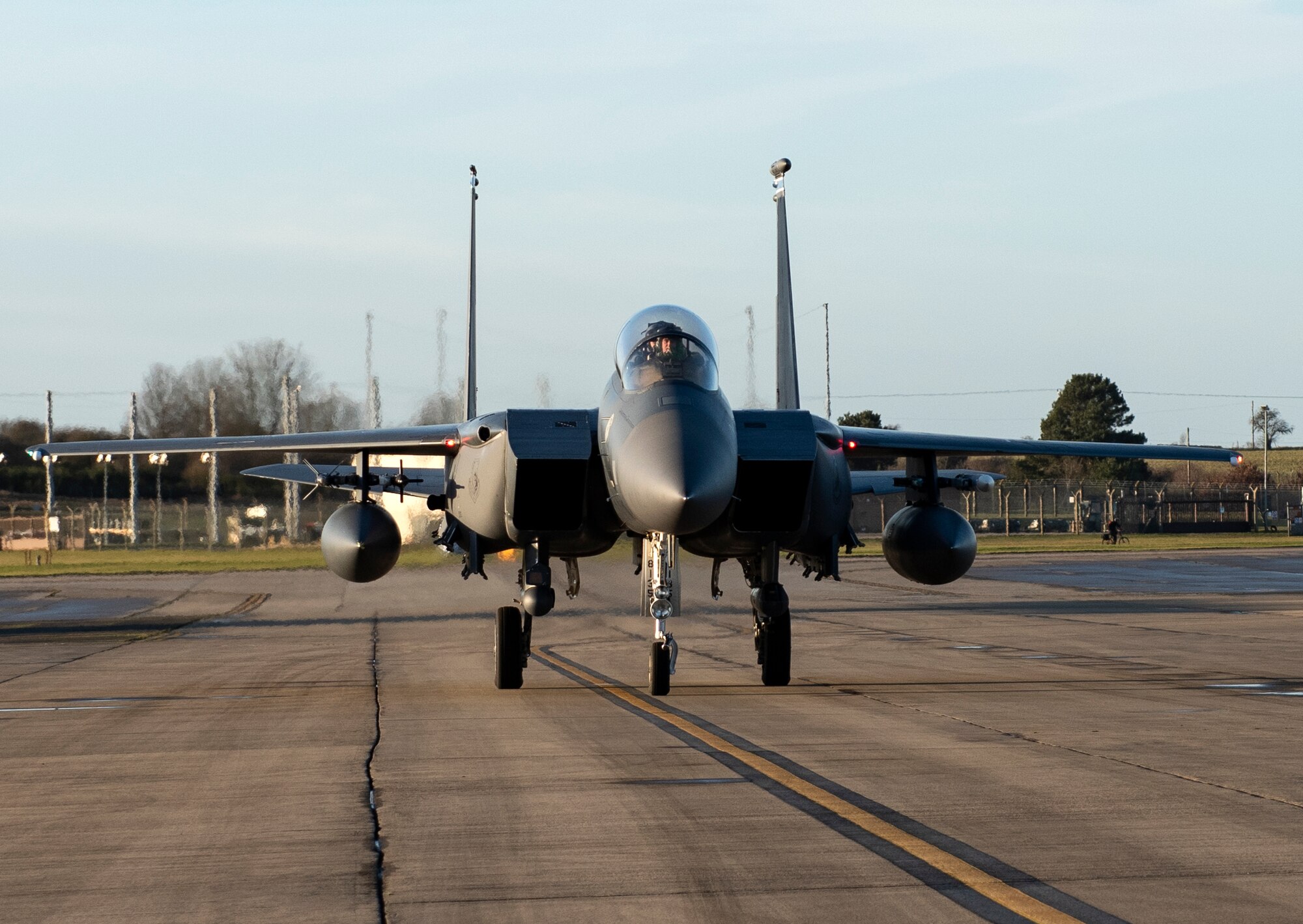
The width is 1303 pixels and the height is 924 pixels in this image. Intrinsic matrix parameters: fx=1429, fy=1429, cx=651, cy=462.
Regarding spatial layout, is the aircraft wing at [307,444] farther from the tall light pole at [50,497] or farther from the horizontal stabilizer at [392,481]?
the tall light pole at [50,497]

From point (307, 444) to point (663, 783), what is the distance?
345 inches

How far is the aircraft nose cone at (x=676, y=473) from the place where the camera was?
11820mm

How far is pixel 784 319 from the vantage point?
59.6 feet

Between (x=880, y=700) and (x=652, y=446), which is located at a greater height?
(x=652, y=446)

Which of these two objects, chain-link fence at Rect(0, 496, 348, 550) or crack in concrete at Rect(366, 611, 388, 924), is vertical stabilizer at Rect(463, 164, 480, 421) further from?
chain-link fence at Rect(0, 496, 348, 550)

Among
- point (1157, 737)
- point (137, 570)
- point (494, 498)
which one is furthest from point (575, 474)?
point (137, 570)

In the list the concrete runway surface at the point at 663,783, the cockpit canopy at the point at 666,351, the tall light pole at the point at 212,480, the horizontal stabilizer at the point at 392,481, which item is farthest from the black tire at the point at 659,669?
the tall light pole at the point at 212,480

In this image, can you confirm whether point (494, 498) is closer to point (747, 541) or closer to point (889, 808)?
point (747, 541)

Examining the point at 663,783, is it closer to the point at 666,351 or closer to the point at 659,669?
the point at 659,669

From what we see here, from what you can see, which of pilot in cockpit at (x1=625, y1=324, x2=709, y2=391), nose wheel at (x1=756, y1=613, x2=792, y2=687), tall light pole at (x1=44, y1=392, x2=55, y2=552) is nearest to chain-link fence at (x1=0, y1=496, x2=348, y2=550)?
tall light pole at (x1=44, y1=392, x2=55, y2=552)

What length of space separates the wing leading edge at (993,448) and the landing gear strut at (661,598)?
2562 millimetres

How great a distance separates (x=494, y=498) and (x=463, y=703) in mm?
2140

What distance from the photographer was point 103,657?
19.7 metres

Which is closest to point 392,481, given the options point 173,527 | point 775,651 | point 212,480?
point 775,651
